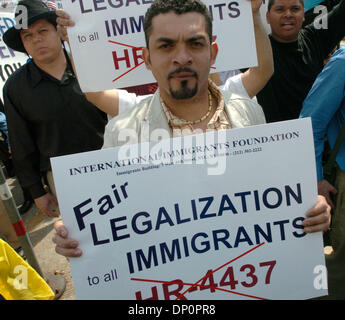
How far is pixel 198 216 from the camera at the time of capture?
1.26 meters

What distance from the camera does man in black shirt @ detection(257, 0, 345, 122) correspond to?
2254 mm

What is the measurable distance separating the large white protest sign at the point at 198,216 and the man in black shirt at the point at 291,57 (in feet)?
3.95

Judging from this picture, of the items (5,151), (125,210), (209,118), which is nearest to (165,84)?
(209,118)

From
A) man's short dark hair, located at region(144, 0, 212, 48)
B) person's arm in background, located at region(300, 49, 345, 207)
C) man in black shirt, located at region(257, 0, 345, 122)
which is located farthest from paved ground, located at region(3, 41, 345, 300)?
man's short dark hair, located at region(144, 0, 212, 48)

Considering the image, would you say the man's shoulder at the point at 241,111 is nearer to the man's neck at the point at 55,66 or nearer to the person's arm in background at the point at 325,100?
Answer: the person's arm in background at the point at 325,100

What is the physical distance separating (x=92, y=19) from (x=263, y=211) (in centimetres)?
126

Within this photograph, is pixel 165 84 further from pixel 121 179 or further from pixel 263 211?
pixel 263 211

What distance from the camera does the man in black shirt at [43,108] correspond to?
229 centimetres

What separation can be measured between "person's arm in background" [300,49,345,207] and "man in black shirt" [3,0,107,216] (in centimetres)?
153

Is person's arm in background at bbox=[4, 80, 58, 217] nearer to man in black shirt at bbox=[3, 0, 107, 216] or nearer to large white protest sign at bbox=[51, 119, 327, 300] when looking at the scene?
man in black shirt at bbox=[3, 0, 107, 216]

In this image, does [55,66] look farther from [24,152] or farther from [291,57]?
[291,57]

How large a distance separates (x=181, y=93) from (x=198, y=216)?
20.2 inches

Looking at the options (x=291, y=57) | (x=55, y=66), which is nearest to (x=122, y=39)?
(x=55, y=66)

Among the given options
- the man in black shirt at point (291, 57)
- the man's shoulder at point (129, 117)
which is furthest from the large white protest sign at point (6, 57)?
Answer: the man in black shirt at point (291, 57)
